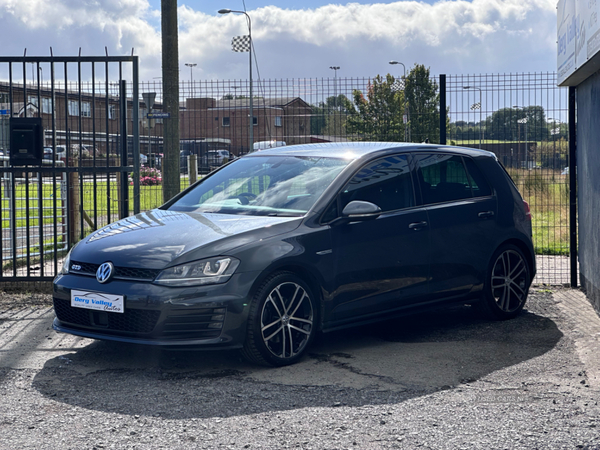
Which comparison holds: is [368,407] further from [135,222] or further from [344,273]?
[135,222]

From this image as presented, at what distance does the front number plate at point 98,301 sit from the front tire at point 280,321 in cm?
92

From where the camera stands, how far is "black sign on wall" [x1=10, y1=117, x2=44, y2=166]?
8.70 meters

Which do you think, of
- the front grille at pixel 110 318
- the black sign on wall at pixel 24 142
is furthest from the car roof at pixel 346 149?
the black sign on wall at pixel 24 142

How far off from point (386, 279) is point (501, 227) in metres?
1.66

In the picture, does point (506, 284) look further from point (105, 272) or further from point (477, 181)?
point (105, 272)

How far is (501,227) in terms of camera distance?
24.6 feet

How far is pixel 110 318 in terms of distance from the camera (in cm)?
555

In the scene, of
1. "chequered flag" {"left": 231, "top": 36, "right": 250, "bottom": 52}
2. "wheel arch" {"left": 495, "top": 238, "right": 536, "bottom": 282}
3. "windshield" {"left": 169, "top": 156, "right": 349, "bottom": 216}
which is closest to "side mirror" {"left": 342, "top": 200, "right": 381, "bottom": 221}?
"windshield" {"left": 169, "top": 156, "right": 349, "bottom": 216}

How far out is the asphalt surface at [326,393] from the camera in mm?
4238

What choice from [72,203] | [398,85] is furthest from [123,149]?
[398,85]

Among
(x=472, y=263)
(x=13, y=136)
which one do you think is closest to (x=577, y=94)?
(x=472, y=263)

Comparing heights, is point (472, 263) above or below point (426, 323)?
above

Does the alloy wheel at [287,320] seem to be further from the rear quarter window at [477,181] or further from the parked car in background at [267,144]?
the parked car in background at [267,144]

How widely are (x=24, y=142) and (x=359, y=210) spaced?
4.47 meters
